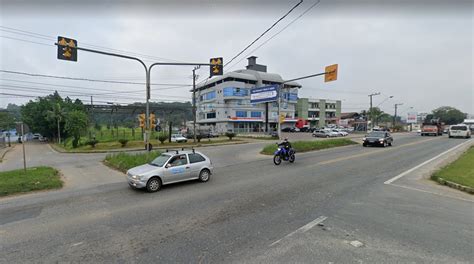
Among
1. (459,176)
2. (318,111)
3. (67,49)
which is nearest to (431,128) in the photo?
(459,176)

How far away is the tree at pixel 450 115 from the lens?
96.2 meters

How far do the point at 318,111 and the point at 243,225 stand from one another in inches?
3364

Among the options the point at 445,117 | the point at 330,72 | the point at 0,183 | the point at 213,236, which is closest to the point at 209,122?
the point at 330,72

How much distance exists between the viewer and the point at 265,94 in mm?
30594

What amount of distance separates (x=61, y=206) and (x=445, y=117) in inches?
5363

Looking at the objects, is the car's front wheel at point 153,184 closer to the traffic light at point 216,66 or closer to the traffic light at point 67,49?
the traffic light at point 67,49

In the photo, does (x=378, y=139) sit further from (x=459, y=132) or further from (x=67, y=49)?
(x=67, y=49)

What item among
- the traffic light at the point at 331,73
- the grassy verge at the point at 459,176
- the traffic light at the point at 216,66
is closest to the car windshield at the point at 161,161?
the traffic light at the point at 216,66

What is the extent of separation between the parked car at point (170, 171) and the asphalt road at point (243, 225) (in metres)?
0.40

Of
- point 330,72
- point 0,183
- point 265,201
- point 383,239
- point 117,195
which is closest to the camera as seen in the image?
point 383,239

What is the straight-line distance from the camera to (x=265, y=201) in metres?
6.26

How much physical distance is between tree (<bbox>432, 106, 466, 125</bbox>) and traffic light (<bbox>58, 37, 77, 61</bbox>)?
414ft

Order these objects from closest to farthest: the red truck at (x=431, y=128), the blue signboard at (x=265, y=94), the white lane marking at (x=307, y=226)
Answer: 1. the white lane marking at (x=307, y=226)
2. the blue signboard at (x=265, y=94)
3. the red truck at (x=431, y=128)

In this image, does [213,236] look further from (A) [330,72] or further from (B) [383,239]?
(A) [330,72]
